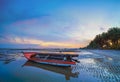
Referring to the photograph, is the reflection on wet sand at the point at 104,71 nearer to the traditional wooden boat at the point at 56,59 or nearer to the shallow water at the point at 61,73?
the shallow water at the point at 61,73

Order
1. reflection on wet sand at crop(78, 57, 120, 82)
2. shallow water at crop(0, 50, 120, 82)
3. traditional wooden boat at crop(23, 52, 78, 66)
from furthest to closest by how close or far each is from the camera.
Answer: traditional wooden boat at crop(23, 52, 78, 66)
shallow water at crop(0, 50, 120, 82)
reflection on wet sand at crop(78, 57, 120, 82)

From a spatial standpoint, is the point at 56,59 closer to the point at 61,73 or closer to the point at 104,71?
the point at 61,73

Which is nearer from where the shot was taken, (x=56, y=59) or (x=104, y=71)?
(x=104, y=71)

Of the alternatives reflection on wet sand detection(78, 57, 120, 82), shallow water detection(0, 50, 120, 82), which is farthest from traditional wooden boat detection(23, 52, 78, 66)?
reflection on wet sand detection(78, 57, 120, 82)

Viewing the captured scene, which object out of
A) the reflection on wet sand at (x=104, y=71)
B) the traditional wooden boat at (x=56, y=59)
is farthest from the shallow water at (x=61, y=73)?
the traditional wooden boat at (x=56, y=59)

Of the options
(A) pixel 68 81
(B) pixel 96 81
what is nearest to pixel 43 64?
(A) pixel 68 81

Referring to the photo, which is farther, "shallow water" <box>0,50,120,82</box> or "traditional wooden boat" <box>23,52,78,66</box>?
"traditional wooden boat" <box>23,52,78,66</box>

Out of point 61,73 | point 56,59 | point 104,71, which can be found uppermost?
point 56,59

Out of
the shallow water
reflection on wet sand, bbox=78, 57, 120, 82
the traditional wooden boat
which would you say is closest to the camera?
reflection on wet sand, bbox=78, 57, 120, 82

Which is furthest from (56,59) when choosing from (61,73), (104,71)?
(104,71)

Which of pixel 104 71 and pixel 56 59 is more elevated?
pixel 56 59

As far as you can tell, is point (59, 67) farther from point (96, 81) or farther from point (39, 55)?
point (96, 81)

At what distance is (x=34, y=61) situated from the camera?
24.7 m

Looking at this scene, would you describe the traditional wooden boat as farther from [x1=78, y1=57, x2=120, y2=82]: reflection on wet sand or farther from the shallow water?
[x1=78, y1=57, x2=120, y2=82]: reflection on wet sand
